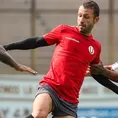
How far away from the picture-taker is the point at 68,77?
5746 millimetres

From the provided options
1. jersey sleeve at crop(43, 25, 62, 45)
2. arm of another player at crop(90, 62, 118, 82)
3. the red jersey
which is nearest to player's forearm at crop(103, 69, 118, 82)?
arm of another player at crop(90, 62, 118, 82)

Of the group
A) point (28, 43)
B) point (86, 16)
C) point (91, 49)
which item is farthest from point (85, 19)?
point (28, 43)

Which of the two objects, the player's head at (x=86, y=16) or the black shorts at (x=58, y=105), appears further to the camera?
the player's head at (x=86, y=16)

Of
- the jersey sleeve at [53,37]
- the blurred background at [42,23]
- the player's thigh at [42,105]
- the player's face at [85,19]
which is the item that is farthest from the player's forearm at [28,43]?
the blurred background at [42,23]

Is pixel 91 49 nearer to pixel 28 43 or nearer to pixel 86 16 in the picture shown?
pixel 86 16

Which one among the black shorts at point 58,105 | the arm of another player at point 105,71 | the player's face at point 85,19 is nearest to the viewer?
the black shorts at point 58,105

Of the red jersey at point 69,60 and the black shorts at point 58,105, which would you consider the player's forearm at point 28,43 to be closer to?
the red jersey at point 69,60

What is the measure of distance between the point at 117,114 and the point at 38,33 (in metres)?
2.56

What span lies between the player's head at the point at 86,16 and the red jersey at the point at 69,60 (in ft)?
0.26

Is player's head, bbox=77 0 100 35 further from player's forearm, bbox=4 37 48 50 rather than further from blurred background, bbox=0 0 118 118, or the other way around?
blurred background, bbox=0 0 118 118

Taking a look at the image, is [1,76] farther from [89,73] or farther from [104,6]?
[89,73]

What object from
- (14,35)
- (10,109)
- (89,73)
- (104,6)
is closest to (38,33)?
(14,35)

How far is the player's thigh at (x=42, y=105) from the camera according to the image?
18.2ft

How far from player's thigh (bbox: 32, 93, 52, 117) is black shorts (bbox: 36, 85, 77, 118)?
5cm
